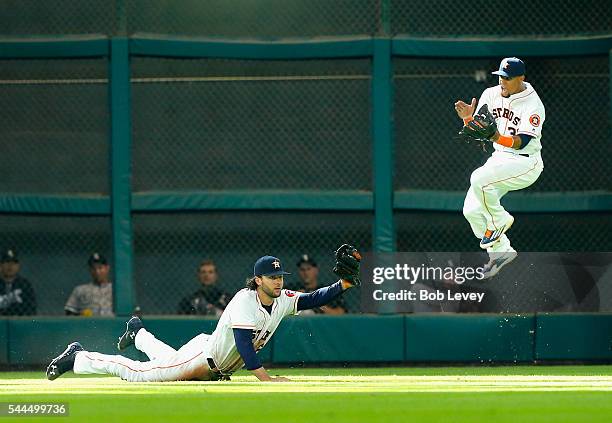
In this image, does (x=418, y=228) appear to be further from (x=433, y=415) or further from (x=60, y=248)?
(x=433, y=415)

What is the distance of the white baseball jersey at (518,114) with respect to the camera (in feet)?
37.9

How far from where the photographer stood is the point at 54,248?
53.7 feet

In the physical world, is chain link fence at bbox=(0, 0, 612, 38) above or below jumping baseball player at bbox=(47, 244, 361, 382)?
above

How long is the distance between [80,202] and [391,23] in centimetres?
424

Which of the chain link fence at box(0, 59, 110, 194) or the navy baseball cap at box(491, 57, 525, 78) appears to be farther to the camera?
the chain link fence at box(0, 59, 110, 194)

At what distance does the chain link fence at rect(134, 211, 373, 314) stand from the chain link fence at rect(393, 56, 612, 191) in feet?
3.79

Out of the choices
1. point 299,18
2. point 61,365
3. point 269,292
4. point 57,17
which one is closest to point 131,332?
point 61,365

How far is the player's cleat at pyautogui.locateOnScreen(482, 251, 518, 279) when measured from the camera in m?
12.3

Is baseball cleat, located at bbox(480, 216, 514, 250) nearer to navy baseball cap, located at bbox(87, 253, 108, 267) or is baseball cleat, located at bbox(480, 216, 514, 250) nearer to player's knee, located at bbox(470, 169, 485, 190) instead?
player's knee, located at bbox(470, 169, 485, 190)

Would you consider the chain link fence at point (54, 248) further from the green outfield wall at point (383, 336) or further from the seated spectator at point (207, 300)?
the seated spectator at point (207, 300)

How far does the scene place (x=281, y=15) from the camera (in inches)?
632

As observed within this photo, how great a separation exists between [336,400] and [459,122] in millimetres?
7679

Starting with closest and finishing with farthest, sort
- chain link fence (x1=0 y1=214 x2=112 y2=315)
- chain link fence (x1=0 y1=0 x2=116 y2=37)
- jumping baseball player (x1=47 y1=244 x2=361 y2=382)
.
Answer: jumping baseball player (x1=47 y1=244 x2=361 y2=382)
chain link fence (x1=0 y1=0 x2=116 y2=37)
chain link fence (x1=0 y1=214 x2=112 y2=315)

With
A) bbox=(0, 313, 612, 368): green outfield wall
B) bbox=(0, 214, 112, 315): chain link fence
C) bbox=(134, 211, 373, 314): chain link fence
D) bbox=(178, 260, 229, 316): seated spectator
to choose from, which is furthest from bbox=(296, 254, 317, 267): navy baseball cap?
bbox=(0, 214, 112, 315): chain link fence
